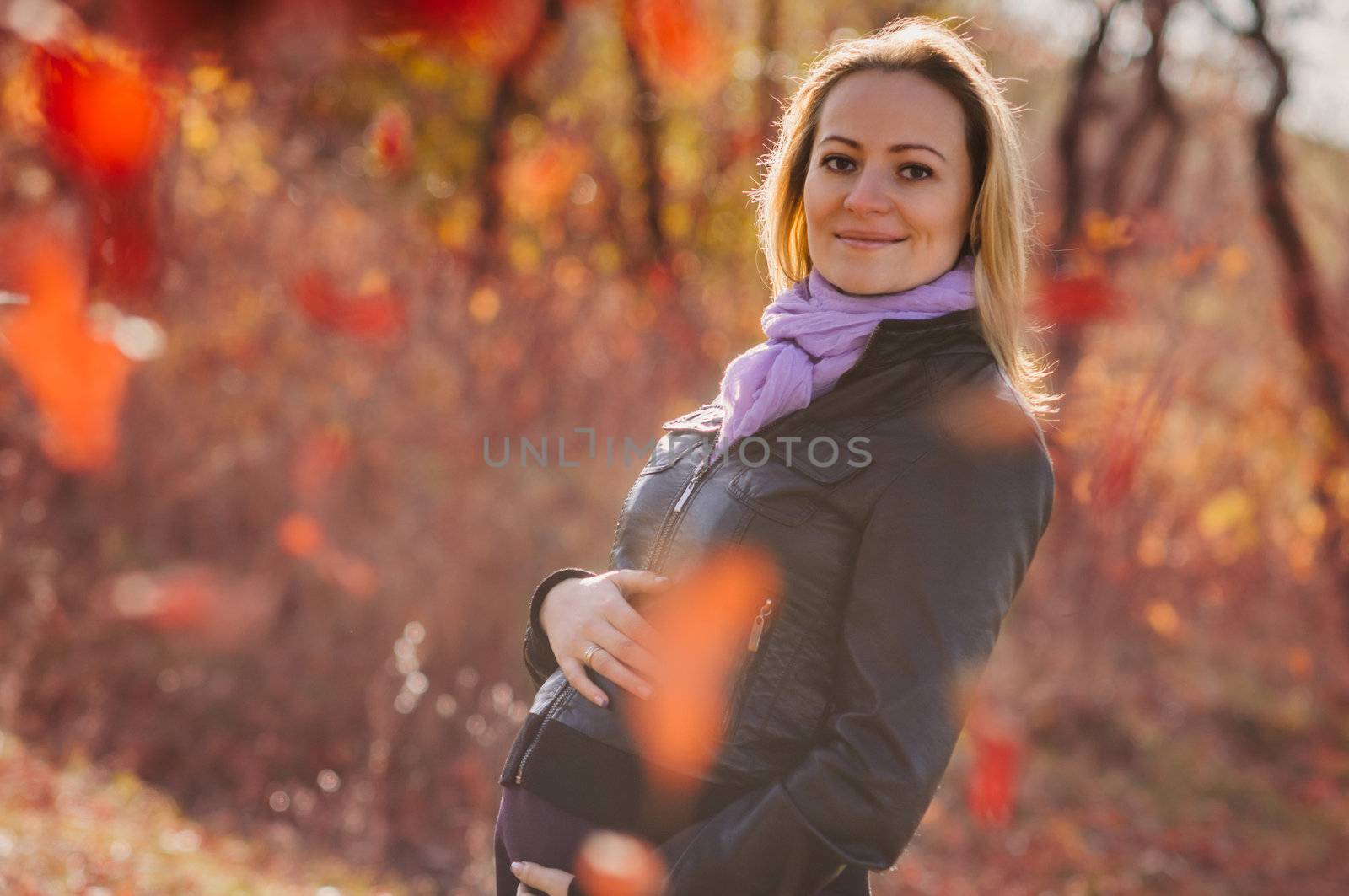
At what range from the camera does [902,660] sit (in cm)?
152

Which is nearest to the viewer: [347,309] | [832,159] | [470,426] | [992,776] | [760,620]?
[760,620]

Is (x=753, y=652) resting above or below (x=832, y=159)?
below

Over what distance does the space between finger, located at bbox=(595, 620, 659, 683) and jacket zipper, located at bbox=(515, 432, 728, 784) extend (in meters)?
0.11

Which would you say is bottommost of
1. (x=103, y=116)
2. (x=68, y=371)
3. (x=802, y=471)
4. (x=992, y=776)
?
(x=992, y=776)

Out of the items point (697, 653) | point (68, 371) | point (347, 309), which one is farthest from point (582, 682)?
point (347, 309)

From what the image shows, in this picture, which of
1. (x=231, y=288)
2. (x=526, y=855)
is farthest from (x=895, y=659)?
(x=231, y=288)

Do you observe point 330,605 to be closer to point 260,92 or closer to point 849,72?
point 260,92

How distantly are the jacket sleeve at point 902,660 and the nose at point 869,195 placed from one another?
41 cm

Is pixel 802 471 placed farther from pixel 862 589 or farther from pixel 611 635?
pixel 611 635

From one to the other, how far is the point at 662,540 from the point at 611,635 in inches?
6.1

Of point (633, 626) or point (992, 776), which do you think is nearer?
point (633, 626)

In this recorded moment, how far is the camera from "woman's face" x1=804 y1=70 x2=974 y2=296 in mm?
1783

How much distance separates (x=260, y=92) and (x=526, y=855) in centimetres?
670

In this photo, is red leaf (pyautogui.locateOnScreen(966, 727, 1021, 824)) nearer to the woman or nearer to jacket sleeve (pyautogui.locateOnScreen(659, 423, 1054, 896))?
the woman
